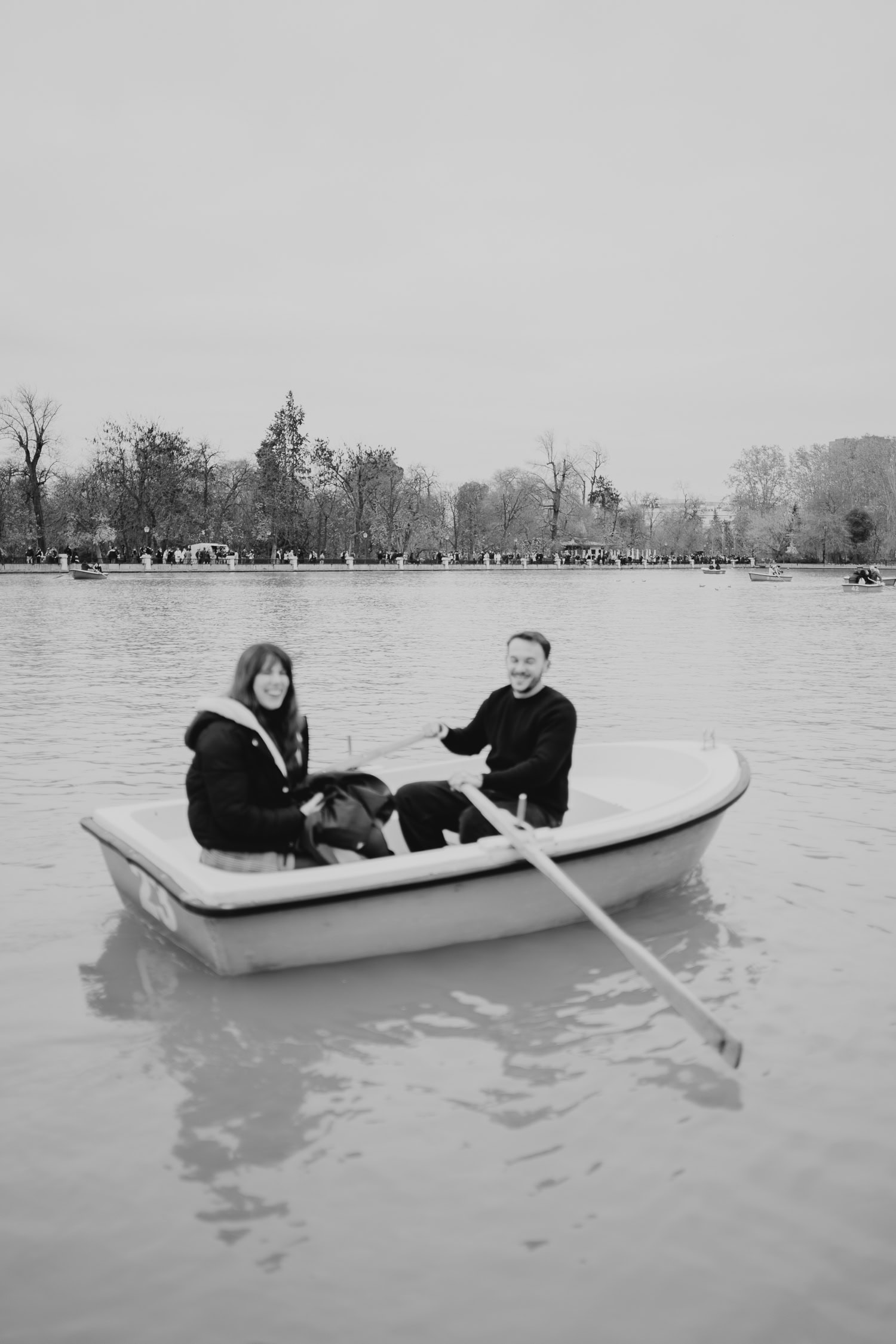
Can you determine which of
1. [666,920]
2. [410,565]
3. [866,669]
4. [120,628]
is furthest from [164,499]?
[666,920]

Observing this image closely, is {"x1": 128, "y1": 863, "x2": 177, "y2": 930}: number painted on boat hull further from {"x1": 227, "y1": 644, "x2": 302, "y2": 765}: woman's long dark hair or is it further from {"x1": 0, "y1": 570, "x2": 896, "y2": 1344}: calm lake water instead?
{"x1": 227, "y1": 644, "x2": 302, "y2": 765}: woman's long dark hair

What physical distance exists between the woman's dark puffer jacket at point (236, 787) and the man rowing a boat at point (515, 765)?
85 cm

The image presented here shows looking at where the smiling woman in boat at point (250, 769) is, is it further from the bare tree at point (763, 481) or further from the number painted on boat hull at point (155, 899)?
the bare tree at point (763, 481)

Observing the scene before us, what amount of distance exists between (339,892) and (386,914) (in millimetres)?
348

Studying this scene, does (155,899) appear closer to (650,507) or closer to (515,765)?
(515,765)

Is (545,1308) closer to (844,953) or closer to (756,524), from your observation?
(844,953)

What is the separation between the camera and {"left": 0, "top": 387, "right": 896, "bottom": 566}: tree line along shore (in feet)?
227

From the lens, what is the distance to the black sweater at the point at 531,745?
5.57 metres

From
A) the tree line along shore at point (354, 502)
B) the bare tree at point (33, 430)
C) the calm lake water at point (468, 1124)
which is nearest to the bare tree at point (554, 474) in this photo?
the tree line along shore at point (354, 502)

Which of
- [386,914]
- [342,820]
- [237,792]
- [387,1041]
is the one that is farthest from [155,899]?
[387,1041]

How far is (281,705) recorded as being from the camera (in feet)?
16.4

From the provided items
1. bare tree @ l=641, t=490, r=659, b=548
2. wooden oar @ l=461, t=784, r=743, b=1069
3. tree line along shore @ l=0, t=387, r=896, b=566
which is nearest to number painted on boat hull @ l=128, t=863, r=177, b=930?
wooden oar @ l=461, t=784, r=743, b=1069

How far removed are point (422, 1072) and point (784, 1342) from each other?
169 cm

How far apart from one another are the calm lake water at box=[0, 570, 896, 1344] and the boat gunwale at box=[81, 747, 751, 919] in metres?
0.46
